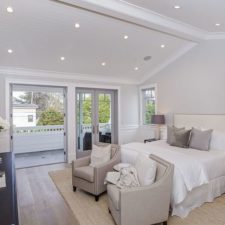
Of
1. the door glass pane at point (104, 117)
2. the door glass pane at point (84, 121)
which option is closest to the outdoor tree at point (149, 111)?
the door glass pane at point (104, 117)

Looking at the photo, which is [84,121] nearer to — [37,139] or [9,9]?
[37,139]

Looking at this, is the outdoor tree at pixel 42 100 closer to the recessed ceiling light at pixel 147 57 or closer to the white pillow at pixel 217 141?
the recessed ceiling light at pixel 147 57

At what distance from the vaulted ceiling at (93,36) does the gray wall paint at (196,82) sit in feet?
1.05

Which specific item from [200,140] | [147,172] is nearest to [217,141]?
[200,140]

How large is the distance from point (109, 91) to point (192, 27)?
10.9 feet

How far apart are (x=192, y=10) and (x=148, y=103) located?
153 inches

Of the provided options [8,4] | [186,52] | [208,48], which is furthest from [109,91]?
[8,4]

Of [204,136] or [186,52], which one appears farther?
[186,52]

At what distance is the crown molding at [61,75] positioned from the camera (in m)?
5.14

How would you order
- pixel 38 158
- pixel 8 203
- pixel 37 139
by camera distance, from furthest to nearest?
pixel 37 139 → pixel 38 158 → pixel 8 203

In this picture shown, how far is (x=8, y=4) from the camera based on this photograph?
3.19 m

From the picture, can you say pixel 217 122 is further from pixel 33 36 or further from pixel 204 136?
pixel 33 36

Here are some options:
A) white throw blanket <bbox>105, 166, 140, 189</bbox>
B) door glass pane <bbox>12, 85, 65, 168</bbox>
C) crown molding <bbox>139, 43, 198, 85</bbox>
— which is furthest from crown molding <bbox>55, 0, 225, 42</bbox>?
door glass pane <bbox>12, 85, 65, 168</bbox>

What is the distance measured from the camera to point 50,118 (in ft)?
26.5
